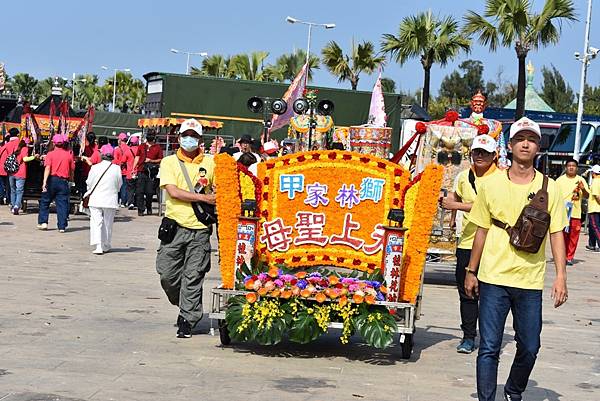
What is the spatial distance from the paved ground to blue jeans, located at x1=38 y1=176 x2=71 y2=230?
6.59m

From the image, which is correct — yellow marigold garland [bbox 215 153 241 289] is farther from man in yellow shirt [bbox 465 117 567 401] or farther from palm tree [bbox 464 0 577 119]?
palm tree [bbox 464 0 577 119]

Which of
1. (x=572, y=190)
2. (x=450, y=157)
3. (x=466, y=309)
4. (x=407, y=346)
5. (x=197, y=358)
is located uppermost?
(x=450, y=157)

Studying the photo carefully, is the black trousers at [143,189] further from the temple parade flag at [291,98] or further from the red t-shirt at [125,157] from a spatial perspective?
the temple parade flag at [291,98]

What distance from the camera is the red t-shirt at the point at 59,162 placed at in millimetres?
20359

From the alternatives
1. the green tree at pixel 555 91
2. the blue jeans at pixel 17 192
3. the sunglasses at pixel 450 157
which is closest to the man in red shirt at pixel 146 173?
the blue jeans at pixel 17 192

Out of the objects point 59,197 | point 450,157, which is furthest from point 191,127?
point 59,197

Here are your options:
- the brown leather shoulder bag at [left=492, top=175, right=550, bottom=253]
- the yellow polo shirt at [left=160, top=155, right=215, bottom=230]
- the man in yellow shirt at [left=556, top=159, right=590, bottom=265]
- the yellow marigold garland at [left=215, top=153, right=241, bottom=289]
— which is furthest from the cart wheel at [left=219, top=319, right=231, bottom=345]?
the man in yellow shirt at [left=556, top=159, right=590, bottom=265]

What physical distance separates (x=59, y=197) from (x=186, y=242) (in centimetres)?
1130

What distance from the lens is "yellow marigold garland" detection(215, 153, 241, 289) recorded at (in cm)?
942

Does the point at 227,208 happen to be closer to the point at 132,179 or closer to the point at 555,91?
the point at 132,179

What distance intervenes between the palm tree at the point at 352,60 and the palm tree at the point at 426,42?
28.7ft

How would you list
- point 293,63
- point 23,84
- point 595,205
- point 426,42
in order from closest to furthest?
point 595,205 < point 426,42 < point 293,63 < point 23,84

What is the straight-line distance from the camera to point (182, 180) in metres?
9.86

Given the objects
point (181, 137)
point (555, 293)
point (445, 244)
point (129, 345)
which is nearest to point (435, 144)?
point (445, 244)
